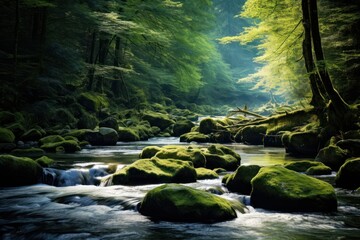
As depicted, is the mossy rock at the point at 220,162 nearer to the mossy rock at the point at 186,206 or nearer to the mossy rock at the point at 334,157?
the mossy rock at the point at 334,157

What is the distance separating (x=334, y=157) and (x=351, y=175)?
98.3 inches

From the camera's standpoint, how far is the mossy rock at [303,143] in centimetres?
1266

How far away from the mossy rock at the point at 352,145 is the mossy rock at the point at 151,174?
11.2ft

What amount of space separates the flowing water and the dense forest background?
469 cm

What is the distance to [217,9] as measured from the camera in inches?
2138

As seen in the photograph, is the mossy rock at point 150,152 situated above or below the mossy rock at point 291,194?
above

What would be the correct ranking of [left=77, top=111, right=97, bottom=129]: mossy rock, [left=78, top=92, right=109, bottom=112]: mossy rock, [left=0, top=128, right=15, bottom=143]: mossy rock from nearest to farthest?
[left=0, top=128, right=15, bottom=143]: mossy rock, [left=77, top=111, right=97, bottom=129]: mossy rock, [left=78, top=92, right=109, bottom=112]: mossy rock

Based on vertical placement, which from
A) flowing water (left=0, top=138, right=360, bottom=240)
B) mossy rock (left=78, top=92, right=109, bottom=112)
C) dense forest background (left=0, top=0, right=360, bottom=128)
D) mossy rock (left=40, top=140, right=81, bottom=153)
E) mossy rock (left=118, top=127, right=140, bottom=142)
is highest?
dense forest background (left=0, top=0, right=360, bottom=128)

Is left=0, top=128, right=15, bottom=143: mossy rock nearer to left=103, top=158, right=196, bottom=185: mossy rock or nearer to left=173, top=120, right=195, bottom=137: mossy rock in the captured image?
left=103, top=158, right=196, bottom=185: mossy rock

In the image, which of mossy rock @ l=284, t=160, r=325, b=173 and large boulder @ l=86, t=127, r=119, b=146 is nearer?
mossy rock @ l=284, t=160, r=325, b=173

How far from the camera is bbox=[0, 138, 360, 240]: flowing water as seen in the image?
4.89m

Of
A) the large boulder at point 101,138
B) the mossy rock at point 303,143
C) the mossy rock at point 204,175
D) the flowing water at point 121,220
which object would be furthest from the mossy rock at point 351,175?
the large boulder at point 101,138

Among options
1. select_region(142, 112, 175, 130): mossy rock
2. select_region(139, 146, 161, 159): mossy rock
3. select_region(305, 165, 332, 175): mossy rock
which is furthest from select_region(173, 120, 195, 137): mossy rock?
select_region(305, 165, 332, 175): mossy rock

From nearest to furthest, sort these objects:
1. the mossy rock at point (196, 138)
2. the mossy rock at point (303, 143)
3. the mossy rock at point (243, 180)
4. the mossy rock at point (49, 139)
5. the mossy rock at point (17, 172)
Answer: the mossy rock at point (243, 180), the mossy rock at point (17, 172), the mossy rock at point (303, 143), the mossy rock at point (49, 139), the mossy rock at point (196, 138)
